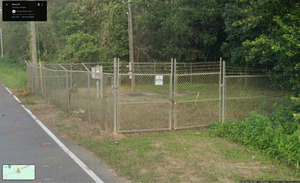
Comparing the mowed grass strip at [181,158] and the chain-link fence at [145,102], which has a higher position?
the chain-link fence at [145,102]

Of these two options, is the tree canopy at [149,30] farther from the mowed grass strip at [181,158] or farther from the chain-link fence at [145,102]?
the mowed grass strip at [181,158]

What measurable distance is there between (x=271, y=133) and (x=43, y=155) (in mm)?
5269

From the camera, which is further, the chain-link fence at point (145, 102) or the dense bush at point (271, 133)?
the chain-link fence at point (145, 102)

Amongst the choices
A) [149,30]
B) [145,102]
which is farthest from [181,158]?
[149,30]

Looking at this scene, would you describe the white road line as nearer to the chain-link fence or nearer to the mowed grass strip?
the mowed grass strip

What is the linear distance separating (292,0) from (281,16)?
0.47 meters

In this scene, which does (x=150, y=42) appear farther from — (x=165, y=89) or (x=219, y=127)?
(x=219, y=127)

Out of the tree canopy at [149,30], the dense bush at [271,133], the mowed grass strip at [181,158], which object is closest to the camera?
the mowed grass strip at [181,158]

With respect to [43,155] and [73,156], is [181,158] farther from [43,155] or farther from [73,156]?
[43,155]

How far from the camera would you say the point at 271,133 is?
7.07 metres

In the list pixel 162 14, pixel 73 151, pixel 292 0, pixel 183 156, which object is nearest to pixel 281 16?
pixel 292 0

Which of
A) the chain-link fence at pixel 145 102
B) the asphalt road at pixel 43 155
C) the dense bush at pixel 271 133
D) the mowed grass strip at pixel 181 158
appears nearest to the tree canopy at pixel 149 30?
the chain-link fence at pixel 145 102

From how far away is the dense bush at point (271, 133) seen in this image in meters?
6.35

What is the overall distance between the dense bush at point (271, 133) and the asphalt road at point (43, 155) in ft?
11.3
